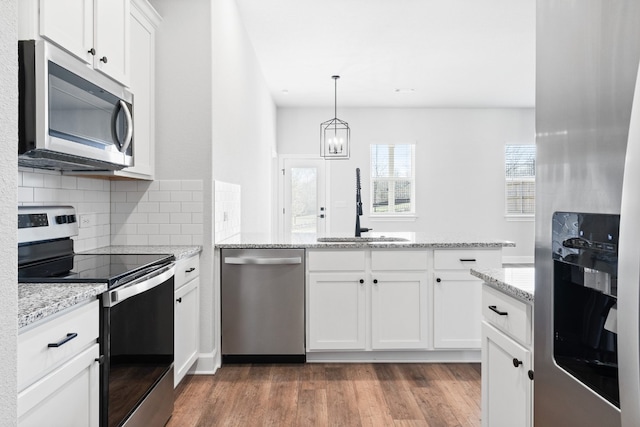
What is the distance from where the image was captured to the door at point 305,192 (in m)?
7.58

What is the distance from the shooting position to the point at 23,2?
4.91ft

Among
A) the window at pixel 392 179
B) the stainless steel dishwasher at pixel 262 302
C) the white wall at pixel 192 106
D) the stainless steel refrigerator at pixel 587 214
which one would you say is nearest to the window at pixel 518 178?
the window at pixel 392 179

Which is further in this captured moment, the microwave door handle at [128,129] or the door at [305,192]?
the door at [305,192]

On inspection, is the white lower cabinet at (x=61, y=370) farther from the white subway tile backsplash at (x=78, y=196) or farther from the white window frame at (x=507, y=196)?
the white window frame at (x=507, y=196)

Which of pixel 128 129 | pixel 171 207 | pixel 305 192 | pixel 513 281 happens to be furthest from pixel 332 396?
pixel 305 192

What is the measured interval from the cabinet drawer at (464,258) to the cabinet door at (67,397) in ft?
7.41

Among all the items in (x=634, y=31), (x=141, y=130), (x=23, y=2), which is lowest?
(x=634, y=31)

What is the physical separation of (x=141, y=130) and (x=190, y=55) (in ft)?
2.10

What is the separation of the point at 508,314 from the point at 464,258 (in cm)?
161

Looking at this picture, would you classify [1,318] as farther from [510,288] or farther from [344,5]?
[344,5]

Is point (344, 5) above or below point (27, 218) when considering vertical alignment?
above

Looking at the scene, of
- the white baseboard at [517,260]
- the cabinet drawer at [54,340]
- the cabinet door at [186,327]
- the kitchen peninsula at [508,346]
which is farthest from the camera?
the white baseboard at [517,260]

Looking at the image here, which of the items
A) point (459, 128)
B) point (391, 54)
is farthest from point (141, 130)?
point (459, 128)

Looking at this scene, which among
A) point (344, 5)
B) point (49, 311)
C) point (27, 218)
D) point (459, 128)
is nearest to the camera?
point (49, 311)
